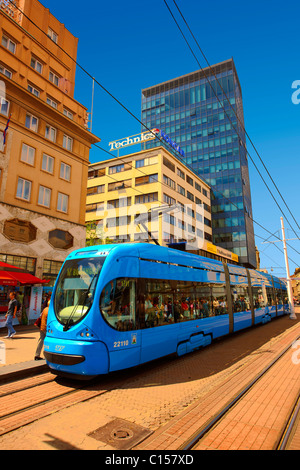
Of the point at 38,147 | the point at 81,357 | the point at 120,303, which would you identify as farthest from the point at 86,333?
the point at 38,147

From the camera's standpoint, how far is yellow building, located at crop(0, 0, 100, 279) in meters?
19.0

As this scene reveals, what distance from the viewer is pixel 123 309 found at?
267 inches

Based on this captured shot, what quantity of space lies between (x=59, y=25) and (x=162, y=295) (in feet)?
92.2

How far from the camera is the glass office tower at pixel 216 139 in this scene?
58.2 meters

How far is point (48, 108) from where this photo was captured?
71.3 ft

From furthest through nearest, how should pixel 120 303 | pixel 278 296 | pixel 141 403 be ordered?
pixel 278 296
pixel 120 303
pixel 141 403

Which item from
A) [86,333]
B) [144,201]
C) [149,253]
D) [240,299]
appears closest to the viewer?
[86,333]

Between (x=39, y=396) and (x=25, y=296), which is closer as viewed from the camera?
(x=39, y=396)

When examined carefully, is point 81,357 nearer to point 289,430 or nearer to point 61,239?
point 289,430

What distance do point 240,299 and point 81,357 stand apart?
34.4 ft

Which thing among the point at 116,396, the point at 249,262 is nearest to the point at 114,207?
the point at 249,262

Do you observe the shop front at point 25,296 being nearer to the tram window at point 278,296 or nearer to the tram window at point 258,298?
the tram window at point 258,298

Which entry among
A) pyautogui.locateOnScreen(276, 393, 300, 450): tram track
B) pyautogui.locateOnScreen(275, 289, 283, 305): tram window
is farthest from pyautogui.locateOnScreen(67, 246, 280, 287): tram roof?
pyautogui.locateOnScreen(275, 289, 283, 305): tram window

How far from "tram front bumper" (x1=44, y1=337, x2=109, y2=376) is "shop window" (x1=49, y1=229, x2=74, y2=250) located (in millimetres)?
15863
